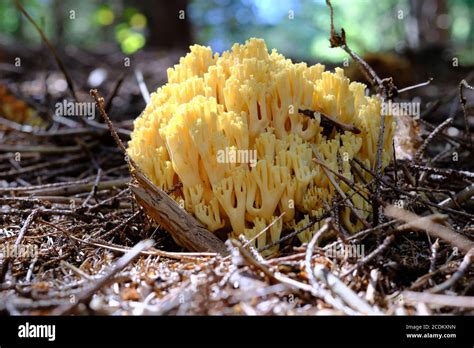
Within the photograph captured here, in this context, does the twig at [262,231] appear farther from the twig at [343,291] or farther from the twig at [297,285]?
the twig at [343,291]

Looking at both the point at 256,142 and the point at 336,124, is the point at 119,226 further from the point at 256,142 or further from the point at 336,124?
the point at 336,124

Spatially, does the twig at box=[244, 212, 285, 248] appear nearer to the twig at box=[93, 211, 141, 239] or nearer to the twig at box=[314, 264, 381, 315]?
the twig at box=[314, 264, 381, 315]

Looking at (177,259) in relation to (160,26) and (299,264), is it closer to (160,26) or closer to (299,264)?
(299,264)

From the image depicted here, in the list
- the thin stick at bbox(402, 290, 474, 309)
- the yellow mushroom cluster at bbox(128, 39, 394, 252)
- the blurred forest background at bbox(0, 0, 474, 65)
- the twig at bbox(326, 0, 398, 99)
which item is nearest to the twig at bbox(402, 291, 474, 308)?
the thin stick at bbox(402, 290, 474, 309)

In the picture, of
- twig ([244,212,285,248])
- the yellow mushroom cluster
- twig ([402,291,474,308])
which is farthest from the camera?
the yellow mushroom cluster

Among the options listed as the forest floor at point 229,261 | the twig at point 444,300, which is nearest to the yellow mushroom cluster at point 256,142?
the forest floor at point 229,261
